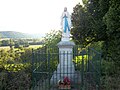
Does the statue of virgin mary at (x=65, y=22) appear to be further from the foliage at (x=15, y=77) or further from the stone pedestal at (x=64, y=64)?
the foliage at (x=15, y=77)

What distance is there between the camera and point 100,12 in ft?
42.9

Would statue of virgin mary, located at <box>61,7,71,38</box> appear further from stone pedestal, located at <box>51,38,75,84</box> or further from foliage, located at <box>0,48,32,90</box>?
foliage, located at <box>0,48,32,90</box>

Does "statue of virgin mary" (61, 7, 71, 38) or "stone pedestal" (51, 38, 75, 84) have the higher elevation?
"statue of virgin mary" (61, 7, 71, 38)

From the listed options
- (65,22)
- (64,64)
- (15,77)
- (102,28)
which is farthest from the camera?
(102,28)

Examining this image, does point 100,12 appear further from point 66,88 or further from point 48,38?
point 66,88

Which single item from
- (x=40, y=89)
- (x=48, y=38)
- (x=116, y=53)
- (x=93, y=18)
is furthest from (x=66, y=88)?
(x=48, y=38)

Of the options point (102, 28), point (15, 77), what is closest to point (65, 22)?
point (15, 77)

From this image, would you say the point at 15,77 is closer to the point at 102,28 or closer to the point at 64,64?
the point at 64,64

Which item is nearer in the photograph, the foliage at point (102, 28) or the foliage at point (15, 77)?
the foliage at point (15, 77)

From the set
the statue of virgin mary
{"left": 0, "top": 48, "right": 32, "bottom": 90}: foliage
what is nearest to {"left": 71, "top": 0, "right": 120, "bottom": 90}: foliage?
the statue of virgin mary

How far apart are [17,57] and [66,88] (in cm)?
465

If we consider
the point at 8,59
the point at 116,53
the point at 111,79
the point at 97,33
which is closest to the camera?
the point at 111,79

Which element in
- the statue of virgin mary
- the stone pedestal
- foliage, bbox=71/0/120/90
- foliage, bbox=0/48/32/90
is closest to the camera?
foliage, bbox=0/48/32/90

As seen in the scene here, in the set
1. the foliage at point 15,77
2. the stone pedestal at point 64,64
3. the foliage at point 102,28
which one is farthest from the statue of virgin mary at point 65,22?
the foliage at point 102,28
